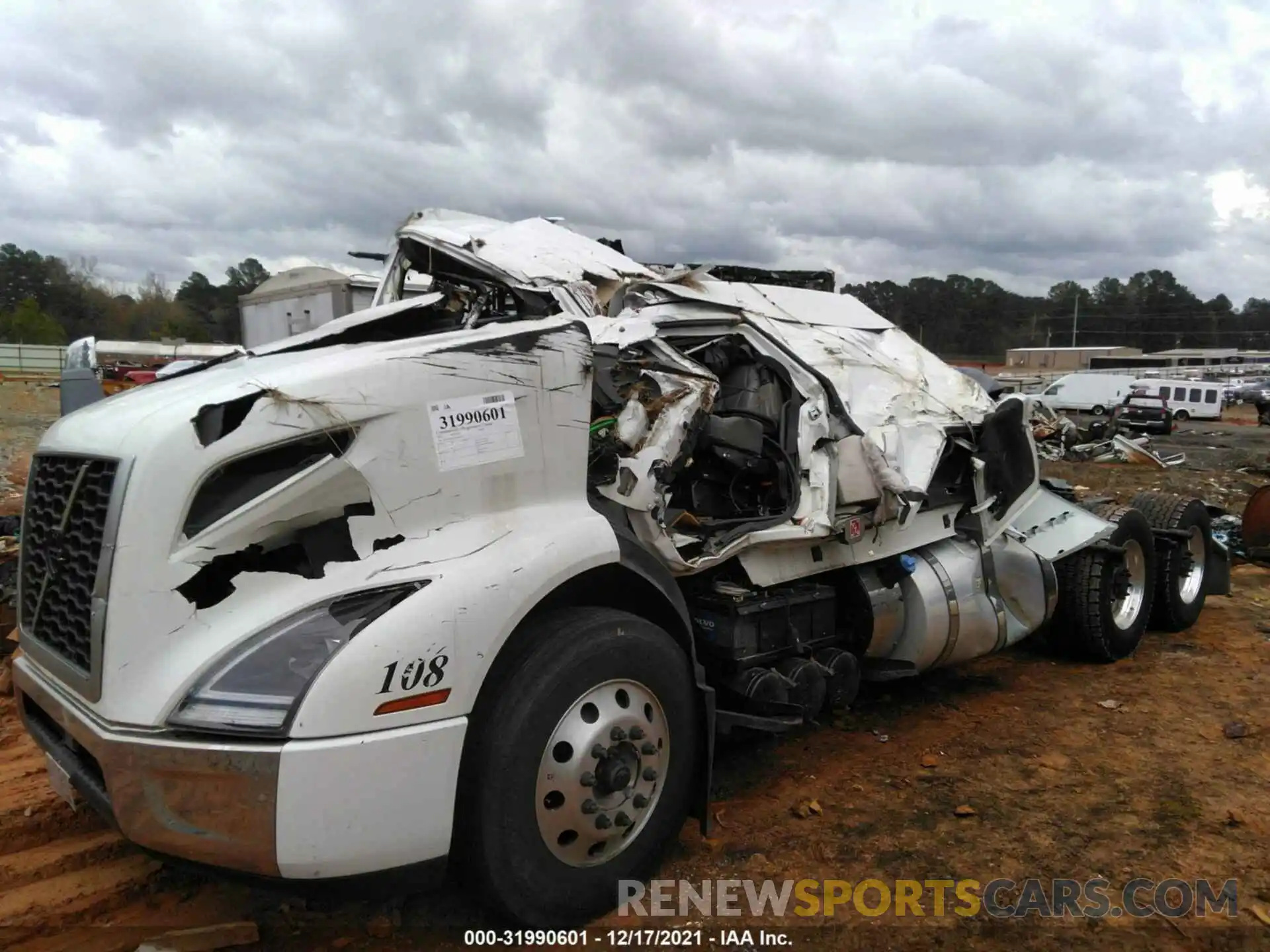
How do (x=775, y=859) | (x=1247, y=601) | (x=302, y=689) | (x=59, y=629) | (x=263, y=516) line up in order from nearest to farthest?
(x=302, y=689) < (x=263, y=516) < (x=59, y=629) < (x=775, y=859) < (x=1247, y=601)

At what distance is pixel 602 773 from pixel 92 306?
78.9 m

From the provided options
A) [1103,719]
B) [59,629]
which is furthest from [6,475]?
[1103,719]

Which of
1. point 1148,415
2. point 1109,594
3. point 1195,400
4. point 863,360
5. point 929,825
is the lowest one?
point 929,825

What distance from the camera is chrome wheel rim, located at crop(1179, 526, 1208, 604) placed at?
7020mm

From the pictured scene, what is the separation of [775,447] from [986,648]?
185 centimetres

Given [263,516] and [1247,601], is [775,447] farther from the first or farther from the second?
[1247,601]

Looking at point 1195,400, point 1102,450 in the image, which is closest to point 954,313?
point 1195,400

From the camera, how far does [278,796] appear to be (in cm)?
232

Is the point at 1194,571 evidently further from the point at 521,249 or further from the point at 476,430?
the point at 476,430

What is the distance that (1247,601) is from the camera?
7961 millimetres

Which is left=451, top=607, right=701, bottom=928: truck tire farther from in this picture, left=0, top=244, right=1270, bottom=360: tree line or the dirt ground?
left=0, top=244, right=1270, bottom=360: tree line

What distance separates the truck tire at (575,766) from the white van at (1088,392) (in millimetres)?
33983

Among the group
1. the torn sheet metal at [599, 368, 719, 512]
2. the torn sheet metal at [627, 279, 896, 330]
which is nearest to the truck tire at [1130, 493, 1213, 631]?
the torn sheet metal at [627, 279, 896, 330]

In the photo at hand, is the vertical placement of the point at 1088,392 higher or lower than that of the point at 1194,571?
higher
